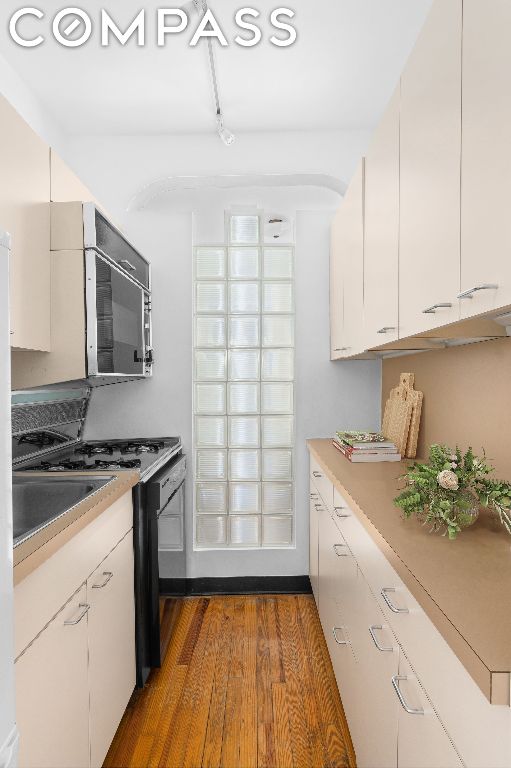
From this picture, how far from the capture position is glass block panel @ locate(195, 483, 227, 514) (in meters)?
3.35

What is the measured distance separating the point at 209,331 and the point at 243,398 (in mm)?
461

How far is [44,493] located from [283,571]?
175cm

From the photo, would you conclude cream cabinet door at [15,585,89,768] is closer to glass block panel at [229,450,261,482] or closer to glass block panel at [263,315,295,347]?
glass block panel at [229,450,261,482]

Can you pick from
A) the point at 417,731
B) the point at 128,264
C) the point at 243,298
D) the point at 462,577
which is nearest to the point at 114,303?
the point at 128,264

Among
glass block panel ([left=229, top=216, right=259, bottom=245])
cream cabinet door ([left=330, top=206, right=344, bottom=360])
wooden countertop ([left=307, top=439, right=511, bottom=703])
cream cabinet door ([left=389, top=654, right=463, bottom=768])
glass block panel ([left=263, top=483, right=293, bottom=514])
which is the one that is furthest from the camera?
glass block panel ([left=263, top=483, right=293, bottom=514])

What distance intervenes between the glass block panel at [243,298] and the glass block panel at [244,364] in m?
0.24

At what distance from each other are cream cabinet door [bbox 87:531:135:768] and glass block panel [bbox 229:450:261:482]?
1.20m

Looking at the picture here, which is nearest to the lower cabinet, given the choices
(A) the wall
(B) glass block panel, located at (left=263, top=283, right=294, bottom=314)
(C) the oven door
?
(C) the oven door

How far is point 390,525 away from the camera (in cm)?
147

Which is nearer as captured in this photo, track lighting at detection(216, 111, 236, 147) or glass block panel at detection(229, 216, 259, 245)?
Answer: track lighting at detection(216, 111, 236, 147)

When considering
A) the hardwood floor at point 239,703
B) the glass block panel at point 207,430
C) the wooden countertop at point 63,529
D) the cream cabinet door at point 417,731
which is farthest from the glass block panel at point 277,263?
the cream cabinet door at point 417,731

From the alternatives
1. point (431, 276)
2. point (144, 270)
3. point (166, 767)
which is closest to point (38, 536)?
point (166, 767)

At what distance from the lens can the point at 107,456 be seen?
2.76 meters

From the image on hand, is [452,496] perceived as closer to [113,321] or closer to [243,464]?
[113,321]
